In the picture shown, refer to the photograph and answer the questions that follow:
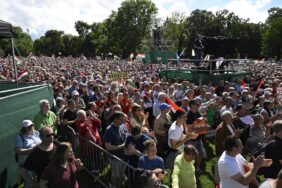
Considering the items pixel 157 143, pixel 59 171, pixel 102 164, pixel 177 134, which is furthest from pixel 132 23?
pixel 59 171

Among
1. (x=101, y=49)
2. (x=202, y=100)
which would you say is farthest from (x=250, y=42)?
(x=202, y=100)

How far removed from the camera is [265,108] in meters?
10.2

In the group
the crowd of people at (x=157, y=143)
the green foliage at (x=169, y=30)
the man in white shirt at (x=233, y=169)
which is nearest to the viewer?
the man in white shirt at (x=233, y=169)

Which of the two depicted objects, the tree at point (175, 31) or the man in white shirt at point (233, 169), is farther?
the tree at point (175, 31)

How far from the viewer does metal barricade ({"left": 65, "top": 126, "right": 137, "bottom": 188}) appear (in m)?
6.46

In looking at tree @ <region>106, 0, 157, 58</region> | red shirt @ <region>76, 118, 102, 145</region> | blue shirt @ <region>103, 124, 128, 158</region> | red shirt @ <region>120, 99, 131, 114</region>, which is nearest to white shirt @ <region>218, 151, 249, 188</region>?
blue shirt @ <region>103, 124, 128, 158</region>

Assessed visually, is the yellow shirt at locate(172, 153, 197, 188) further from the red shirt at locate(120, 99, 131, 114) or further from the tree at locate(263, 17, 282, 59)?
the tree at locate(263, 17, 282, 59)

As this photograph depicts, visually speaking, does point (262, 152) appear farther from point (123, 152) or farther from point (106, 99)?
point (106, 99)

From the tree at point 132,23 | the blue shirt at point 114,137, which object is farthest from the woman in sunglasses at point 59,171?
the tree at point 132,23

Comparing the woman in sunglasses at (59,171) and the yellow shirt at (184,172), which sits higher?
the woman in sunglasses at (59,171)

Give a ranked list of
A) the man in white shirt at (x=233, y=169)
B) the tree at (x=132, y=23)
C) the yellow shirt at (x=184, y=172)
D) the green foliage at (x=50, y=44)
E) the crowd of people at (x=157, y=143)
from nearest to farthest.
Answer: the man in white shirt at (x=233, y=169)
the crowd of people at (x=157, y=143)
the yellow shirt at (x=184, y=172)
the tree at (x=132, y=23)
the green foliage at (x=50, y=44)

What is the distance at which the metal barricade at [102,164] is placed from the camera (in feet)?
21.2

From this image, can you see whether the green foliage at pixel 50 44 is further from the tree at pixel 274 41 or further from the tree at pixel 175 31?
the tree at pixel 274 41

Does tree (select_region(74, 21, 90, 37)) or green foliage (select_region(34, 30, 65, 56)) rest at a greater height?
tree (select_region(74, 21, 90, 37))
